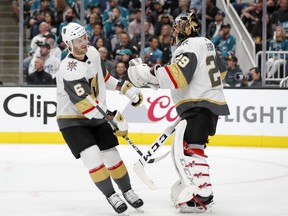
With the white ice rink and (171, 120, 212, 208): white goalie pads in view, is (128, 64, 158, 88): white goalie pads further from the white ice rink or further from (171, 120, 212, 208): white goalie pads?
the white ice rink

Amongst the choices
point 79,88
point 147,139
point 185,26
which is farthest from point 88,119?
point 147,139

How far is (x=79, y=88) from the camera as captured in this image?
517 centimetres

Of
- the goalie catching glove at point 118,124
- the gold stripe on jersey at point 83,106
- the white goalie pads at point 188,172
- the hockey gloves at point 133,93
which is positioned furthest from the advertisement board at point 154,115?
the gold stripe on jersey at point 83,106

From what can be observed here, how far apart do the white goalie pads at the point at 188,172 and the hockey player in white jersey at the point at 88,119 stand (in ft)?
1.05

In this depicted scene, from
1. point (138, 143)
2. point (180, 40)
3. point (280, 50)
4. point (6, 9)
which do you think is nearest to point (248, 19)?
point (280, 50)

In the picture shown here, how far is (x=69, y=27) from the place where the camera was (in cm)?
534

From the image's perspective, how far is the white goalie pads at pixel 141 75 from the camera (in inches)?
213

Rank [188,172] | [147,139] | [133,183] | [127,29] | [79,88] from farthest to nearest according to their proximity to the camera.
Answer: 1. [127,29]
2. [147,139]
3. [133,183]
4. [188,172]
5. [79,88]

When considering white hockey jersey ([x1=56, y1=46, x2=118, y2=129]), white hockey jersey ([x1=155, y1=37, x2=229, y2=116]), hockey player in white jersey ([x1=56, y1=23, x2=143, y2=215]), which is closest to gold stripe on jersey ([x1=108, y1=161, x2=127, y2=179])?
hockey player in white jersey ([x1=56, y1=23, x2=143, y2=215])

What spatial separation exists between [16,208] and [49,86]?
4566 millimetres

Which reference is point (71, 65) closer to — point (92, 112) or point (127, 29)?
point (92, 112)

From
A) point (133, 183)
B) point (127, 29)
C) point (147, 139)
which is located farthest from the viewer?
point (127, 29)

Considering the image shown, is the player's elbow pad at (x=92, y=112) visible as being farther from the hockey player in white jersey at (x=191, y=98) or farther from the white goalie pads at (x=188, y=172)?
the white goalie pads at (x=188, y=172)

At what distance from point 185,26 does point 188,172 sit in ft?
3.20
